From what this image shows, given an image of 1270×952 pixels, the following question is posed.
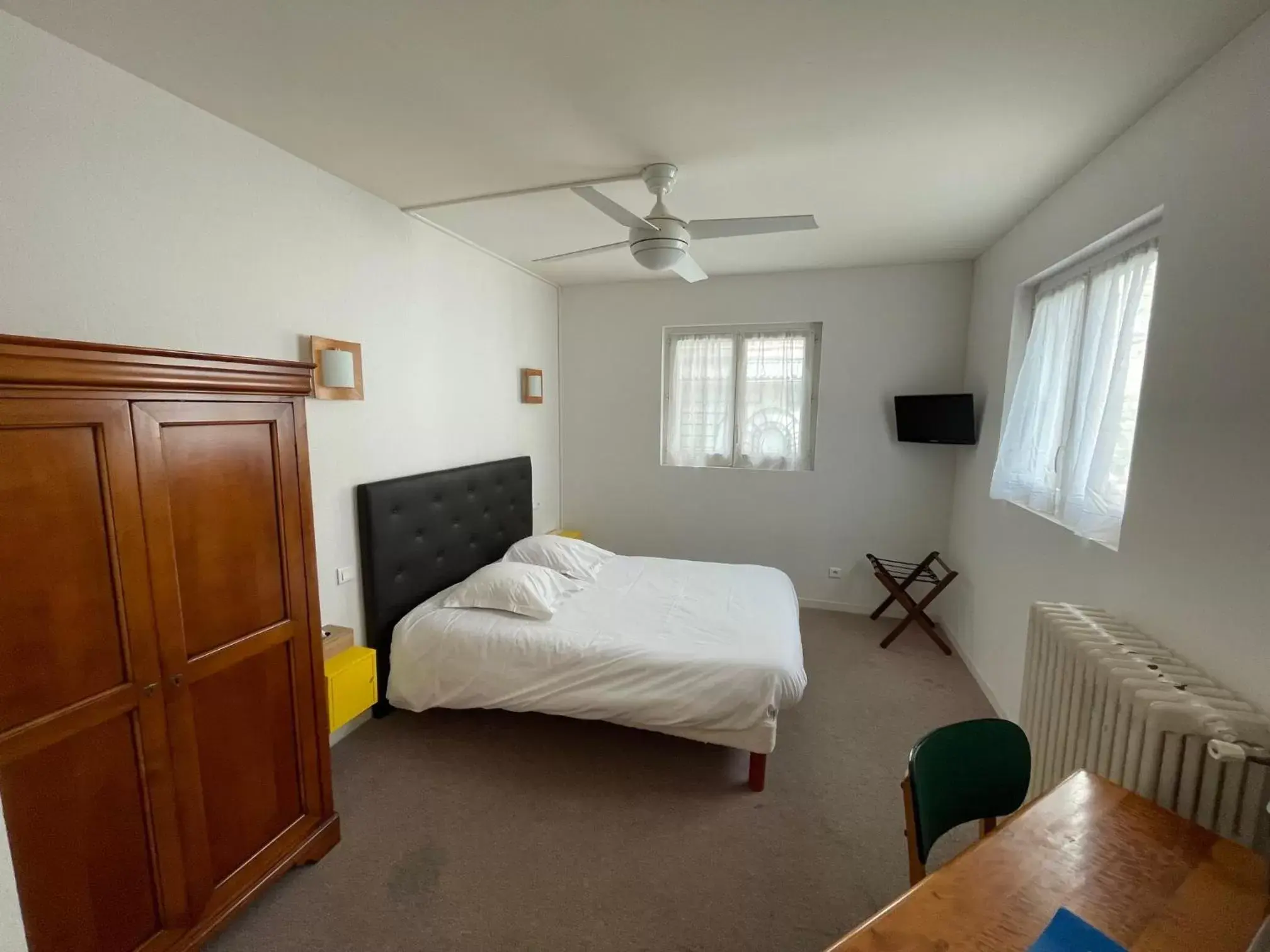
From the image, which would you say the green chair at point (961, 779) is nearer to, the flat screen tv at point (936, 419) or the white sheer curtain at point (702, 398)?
the flat screen tv at point (936, 419)

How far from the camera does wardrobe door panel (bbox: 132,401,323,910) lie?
136 centimetres

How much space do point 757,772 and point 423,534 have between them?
6.65 feet

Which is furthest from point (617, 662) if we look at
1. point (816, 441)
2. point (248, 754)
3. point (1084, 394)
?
point (816, 441)

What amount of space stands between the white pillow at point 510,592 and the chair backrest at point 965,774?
1789 millimetres

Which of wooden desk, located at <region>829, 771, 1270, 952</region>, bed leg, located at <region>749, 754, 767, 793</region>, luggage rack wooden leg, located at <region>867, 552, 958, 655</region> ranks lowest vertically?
bed leg, located at <region>749, 754, 767, 793</region>

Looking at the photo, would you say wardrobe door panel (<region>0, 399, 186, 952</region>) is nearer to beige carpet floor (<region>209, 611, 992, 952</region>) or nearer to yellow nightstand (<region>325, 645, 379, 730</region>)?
beige carpet floor (<region>209, 611, 992, 952</region>)

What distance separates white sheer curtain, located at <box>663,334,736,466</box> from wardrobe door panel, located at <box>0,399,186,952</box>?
3.50 m

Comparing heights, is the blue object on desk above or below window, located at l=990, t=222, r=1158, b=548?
below

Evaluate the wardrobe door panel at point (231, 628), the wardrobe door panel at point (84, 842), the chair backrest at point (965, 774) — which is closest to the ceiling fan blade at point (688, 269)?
the wardrobe door panel at point (231, 628)

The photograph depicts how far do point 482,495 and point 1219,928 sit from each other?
3.22m

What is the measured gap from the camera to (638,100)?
172 cm

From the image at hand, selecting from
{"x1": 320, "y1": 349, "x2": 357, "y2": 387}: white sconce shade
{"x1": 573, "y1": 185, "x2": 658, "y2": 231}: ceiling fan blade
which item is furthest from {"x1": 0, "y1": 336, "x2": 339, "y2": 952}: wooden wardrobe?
{"x1": 573, "y1": 185, "x2": 658, "y2": 231}: ceiling fan blade

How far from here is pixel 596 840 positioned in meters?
1.95

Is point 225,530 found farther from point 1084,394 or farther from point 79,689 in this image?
point 1084,394
